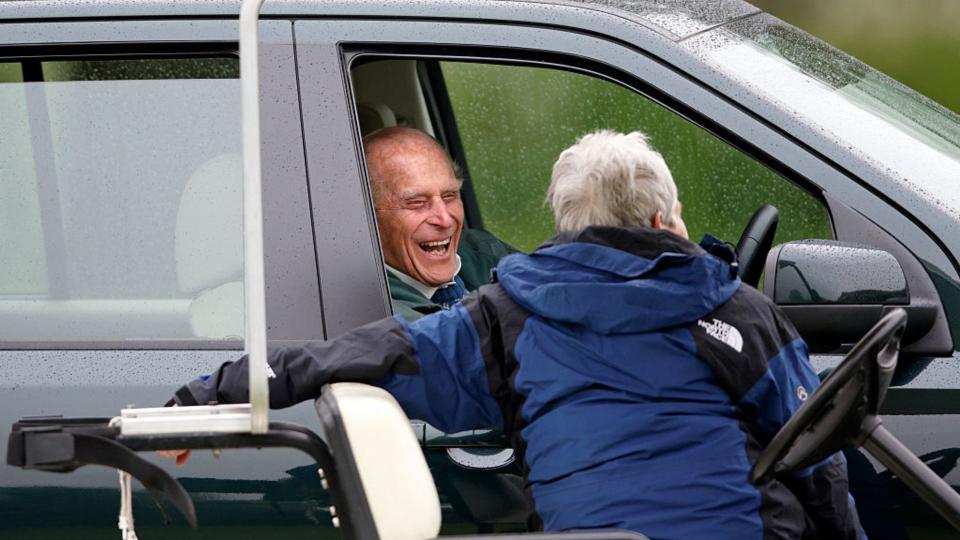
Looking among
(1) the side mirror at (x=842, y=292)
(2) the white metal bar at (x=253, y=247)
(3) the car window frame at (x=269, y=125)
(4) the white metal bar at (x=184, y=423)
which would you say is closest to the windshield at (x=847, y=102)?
(1) the side mirror at (x=842, y=292)

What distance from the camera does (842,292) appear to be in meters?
2.60

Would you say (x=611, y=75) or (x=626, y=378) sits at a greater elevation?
(x=611, y=75)

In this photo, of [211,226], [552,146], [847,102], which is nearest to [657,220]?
[847,102]

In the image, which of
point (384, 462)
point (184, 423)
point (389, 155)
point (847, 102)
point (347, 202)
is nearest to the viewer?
point (184, 423)

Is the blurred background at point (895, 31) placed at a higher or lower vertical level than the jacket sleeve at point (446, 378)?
higher

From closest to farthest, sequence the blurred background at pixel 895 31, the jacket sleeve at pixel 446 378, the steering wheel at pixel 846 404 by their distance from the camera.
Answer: the steering wheel at pixel 846 404, the jacket sleeve at pixel 446 378, the blurred background at pixel 895 31

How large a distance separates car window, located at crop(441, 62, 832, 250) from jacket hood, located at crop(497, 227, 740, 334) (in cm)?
381

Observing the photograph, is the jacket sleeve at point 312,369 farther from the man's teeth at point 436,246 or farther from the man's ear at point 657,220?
the man's teeth at point 436,246

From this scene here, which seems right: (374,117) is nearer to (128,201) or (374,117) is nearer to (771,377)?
(128,201)

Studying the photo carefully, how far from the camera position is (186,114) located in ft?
9.32

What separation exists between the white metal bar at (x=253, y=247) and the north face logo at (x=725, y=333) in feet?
2.42

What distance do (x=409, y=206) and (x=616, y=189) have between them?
101cm

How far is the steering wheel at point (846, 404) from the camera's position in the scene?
212cm

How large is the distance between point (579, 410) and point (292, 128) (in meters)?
0.79
